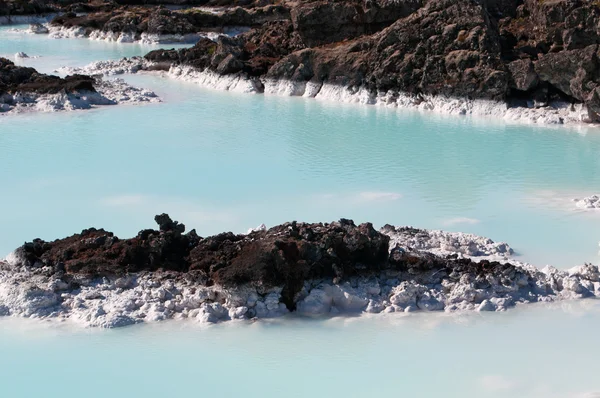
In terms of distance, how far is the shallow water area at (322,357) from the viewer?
1009 centimetres

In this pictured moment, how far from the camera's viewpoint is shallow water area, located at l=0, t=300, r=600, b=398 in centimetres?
1009

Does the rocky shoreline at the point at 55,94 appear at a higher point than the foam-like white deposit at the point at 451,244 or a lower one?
lower

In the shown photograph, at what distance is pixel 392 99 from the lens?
27219mm

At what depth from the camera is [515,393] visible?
32.3ft

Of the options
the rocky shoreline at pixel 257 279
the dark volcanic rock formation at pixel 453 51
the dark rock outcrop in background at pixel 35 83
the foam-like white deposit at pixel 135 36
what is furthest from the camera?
the foam-like white deposit at pixel 135 36

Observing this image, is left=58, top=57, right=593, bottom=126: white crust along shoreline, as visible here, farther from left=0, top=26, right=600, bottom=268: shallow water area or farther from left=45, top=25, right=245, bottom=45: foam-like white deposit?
left=45, top=25, right=245, bottom=45: foam-like white deposit

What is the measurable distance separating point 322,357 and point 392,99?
57.5 feet

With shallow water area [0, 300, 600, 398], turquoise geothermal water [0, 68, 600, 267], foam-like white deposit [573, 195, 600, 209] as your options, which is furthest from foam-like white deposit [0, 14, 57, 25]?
shallow water area [0, 300, 600, 398]

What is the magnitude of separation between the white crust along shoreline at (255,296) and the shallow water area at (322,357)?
210 millimetres

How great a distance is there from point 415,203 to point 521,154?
16.9ft

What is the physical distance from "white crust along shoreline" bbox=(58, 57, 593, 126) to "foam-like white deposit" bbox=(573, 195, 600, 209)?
7.51 meters

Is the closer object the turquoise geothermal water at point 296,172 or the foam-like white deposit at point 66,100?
the turquoise geothermal water at point 296,172

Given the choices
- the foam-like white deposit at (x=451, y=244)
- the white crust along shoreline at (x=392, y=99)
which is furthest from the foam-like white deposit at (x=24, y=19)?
the foam-like white deposit at (x=451, y=244)

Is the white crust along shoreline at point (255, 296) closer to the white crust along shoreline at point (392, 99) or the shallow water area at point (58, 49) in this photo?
the white crust along shoreline at point (392, 99)
